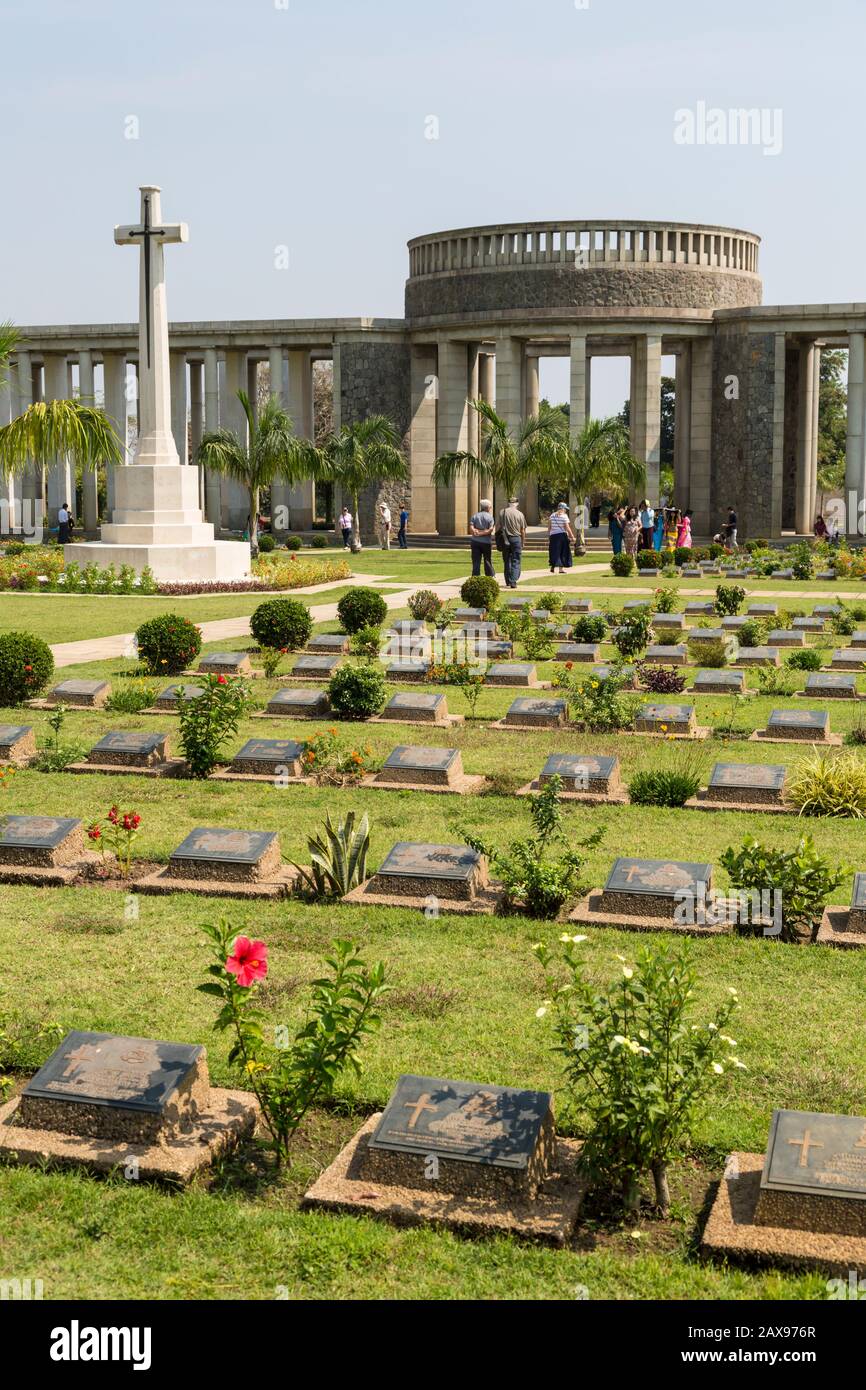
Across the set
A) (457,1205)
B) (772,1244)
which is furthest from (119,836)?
(772,1244)

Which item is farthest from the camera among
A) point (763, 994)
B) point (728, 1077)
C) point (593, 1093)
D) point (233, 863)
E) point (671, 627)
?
point (671, 627)

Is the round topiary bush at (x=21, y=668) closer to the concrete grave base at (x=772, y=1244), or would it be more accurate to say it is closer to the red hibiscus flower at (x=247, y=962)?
the red hibiscus flower at (x=247, y=962)

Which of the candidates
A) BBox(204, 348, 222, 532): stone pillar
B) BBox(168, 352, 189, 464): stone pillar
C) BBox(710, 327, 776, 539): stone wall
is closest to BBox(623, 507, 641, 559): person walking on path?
BBox(710, 327, 776, 539): stone wall

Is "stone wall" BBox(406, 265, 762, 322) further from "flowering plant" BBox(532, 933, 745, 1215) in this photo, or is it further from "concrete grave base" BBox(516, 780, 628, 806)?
"flowering plant" BBox(532, 933, 745, 1215)

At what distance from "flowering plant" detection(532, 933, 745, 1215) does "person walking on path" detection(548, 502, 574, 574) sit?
27.1 meters

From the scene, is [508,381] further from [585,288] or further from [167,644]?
[167,644]

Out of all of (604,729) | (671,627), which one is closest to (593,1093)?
(604,729)

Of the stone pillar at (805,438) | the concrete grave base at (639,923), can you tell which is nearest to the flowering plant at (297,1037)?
the concrete grave base at (639,923)

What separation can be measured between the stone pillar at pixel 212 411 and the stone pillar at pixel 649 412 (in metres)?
13.1

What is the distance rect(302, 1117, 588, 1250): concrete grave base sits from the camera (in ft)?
16.8

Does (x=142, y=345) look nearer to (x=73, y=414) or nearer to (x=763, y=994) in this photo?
(x=73, y=414)

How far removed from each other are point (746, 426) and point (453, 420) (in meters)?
8.84

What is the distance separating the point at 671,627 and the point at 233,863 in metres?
12.6
